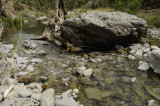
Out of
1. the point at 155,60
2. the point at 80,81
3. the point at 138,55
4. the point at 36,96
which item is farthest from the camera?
the point at 138,55

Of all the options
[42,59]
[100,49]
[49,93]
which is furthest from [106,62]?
[49,93]

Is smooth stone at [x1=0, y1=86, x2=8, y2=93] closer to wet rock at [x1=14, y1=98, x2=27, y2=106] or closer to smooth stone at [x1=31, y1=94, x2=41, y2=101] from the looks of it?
wet rock at [x1=14, y1=98, x2=27, y2=106]

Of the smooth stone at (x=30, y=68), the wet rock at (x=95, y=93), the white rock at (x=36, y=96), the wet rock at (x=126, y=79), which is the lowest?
the wet rock at (x=126, y=79)

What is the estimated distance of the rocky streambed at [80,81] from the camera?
3.03 meters

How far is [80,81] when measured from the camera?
3912 mm

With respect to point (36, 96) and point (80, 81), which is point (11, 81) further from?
point (80, 81)

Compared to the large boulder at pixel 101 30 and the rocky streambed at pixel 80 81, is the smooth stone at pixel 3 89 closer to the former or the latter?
the rocky streambed at pixel 80 81

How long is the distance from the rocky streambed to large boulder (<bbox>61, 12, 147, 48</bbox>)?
1214mm

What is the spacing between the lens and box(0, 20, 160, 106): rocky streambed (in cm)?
303

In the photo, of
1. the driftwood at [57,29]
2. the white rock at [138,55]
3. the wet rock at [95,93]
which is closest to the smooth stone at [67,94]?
the wet rock at [95,93]

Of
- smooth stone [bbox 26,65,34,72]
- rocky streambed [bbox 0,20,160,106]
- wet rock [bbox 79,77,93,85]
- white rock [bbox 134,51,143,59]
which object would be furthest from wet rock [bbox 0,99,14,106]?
white rock [bbox 134,51,143,59]

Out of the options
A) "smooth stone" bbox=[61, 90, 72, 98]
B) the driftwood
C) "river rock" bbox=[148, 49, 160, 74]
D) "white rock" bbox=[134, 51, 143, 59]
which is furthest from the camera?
the driftwood

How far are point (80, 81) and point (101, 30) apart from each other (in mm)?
3306

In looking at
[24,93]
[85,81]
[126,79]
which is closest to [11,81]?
[24,93]
